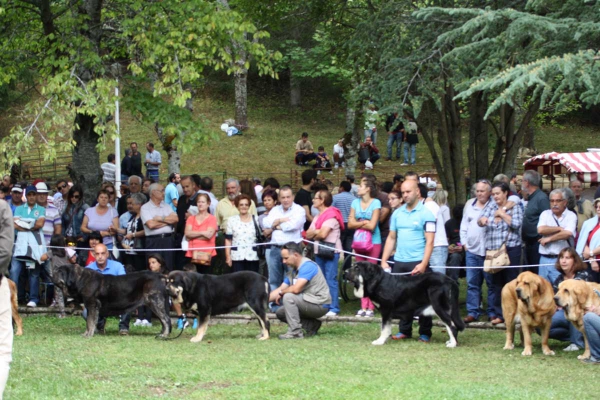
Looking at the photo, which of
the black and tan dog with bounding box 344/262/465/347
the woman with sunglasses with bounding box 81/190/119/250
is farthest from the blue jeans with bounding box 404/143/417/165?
the black and tan dog with bounding box 344/262/465/347

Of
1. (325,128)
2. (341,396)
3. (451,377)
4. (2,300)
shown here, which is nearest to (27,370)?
(2,300)

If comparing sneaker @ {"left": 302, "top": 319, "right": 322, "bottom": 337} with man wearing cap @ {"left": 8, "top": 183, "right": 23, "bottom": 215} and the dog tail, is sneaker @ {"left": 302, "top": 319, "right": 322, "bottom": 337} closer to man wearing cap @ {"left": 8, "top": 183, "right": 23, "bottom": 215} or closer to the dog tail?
the dog tail

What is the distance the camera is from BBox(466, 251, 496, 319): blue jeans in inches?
477

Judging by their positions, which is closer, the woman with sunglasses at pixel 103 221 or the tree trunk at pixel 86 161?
the woman with sunglasses at pixel 103 221

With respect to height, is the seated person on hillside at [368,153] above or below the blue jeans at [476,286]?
above

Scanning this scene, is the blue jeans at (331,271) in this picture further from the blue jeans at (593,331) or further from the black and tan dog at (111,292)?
the blue jeans at (593,331)

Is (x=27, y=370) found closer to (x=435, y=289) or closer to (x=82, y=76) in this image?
(x=435, y=289)

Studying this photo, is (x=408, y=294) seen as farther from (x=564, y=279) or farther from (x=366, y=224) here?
(x=366, y=224)

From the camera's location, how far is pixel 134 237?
1422 cm

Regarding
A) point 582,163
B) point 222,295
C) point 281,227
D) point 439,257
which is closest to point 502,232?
point 439,257

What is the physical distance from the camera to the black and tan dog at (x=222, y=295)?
37.2 feet

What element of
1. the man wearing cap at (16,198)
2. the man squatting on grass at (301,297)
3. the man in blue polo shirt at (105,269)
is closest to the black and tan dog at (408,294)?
the man squatting on grass at (301,297)

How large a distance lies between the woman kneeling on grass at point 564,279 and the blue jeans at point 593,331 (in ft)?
1.90

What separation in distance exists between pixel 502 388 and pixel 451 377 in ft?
2.26
